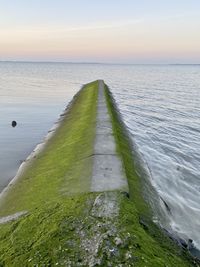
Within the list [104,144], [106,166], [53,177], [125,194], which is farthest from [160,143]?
[125,194]

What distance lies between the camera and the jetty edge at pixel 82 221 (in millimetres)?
6172

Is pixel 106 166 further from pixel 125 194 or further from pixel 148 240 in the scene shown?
pixel 148 240

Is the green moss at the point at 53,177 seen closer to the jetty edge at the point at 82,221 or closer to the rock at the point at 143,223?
the jetty edge at the point at 82,221

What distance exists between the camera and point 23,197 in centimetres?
1071

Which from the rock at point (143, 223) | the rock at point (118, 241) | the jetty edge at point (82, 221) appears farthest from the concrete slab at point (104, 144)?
the rock at point (118, 241)

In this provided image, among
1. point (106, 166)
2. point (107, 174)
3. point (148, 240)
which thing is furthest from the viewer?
point (106, 166)

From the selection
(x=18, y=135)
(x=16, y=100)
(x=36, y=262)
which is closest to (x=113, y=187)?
(x=36, y=262)

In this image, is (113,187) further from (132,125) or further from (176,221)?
(132,125)

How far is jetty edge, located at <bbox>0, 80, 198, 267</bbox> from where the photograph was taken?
20.3 feet

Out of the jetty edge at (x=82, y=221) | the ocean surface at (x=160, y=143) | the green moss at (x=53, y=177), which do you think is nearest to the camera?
the jetty edge at (x=82, y=221)

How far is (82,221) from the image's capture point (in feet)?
23.8

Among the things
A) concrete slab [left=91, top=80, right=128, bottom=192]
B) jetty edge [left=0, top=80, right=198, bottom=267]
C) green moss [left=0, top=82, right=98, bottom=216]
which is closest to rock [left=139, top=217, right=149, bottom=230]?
jetty edge [left=0, top=80, right=198, bottom=267]

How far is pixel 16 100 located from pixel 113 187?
108 ft

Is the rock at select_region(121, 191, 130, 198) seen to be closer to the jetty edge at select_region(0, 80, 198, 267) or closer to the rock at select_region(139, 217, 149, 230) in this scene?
the jetty edge at select_region(0, 80, 198, 267)
